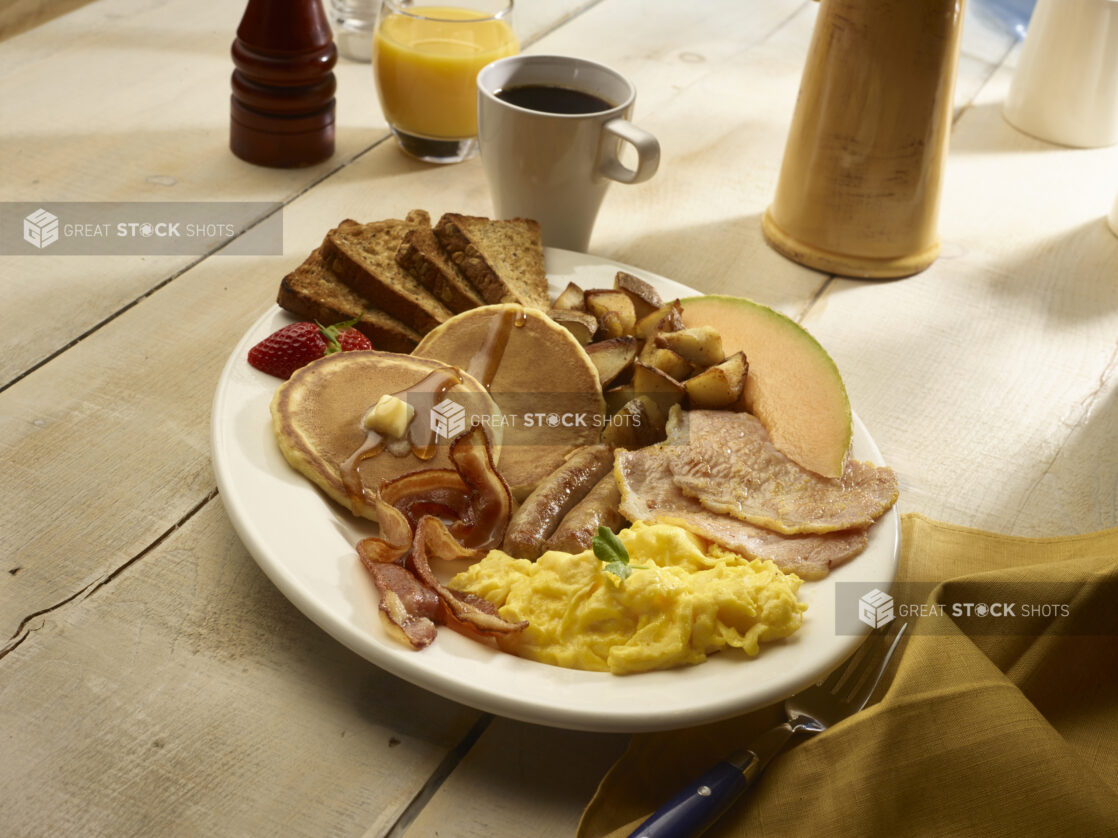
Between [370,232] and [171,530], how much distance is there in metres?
0.71

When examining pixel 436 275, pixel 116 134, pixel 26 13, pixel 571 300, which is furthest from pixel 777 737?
pixel 26 13

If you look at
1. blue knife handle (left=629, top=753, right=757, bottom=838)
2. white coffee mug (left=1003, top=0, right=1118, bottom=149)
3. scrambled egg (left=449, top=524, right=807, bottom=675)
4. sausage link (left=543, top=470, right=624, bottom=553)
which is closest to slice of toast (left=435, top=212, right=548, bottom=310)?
sausage link (left=543, top=470, right=624, bottom=553)

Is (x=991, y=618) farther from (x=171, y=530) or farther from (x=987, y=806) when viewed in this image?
(x=171, y=530)

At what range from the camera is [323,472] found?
1.42 metres

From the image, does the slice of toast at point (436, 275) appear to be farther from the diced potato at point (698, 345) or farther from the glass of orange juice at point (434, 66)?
the glass of orange juice at point (434, 66)

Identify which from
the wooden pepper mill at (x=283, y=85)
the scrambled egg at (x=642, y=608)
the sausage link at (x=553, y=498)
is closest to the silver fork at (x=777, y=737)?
the scrambled egg at (x=642, y=608)

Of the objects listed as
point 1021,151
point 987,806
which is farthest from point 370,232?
point 1021,151

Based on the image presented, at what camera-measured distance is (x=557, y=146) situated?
206 centimetres

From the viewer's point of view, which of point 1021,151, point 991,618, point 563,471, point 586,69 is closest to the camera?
point 991,618

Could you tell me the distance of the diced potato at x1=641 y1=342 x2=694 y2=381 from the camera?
1.66 m

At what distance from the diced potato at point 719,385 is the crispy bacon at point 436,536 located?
35cm

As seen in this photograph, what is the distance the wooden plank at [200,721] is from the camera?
113cm

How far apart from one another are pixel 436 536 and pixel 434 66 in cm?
136

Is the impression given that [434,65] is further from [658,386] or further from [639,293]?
[658,386]
